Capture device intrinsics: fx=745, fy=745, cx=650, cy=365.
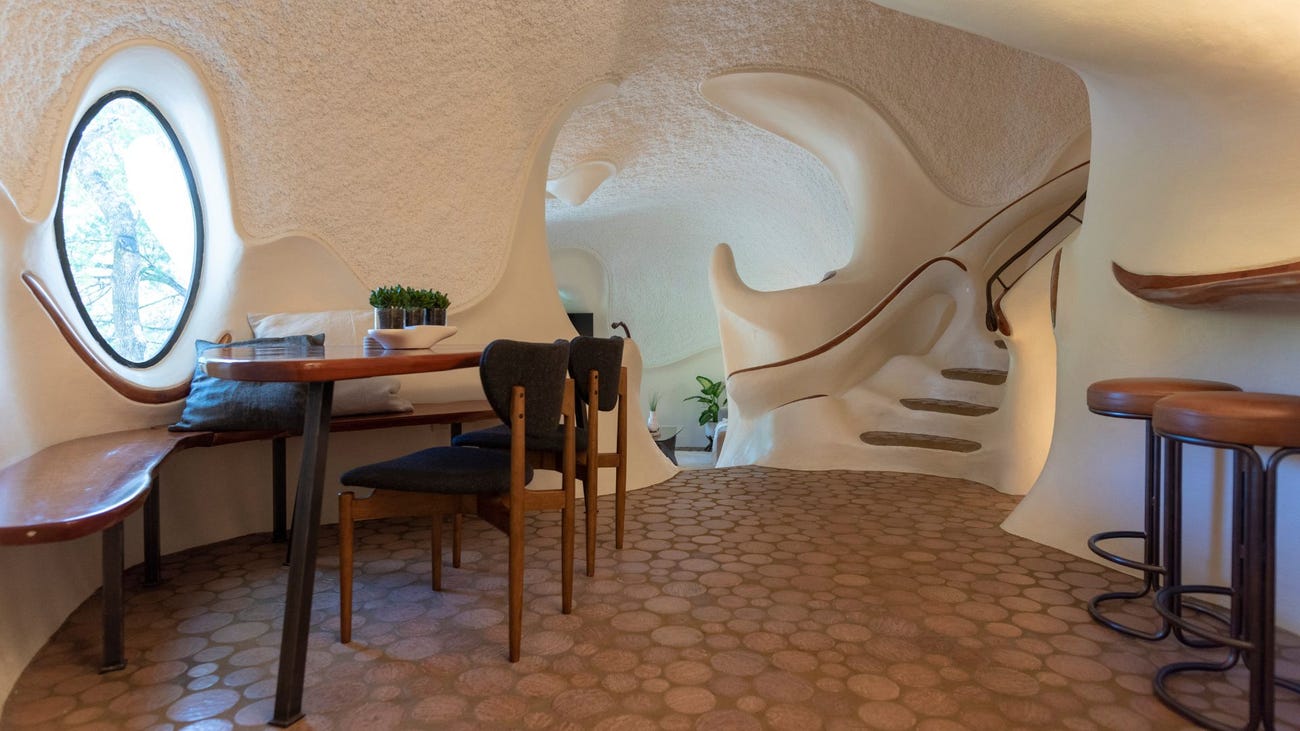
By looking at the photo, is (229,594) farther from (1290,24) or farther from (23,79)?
(1290,24)

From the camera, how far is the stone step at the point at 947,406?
488 cm

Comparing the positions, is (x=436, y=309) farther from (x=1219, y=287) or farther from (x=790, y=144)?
(x=790, y=144)

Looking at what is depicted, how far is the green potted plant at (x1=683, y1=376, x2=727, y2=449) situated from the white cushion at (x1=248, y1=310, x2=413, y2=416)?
8.39m

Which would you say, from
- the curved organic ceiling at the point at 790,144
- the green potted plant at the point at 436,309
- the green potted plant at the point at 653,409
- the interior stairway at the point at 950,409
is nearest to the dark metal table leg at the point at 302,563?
the green potted plant at the point at 436,309

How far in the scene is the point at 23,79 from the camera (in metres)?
2.14

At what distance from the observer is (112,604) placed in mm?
1850

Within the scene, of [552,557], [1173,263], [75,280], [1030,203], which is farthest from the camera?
[1030,203]

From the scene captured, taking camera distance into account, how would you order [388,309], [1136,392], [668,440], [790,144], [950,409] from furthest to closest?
[668,440] → [790,144] → [950,409] → [388,309] → [1136,392]

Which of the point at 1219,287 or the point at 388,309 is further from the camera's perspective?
the point at 388,309

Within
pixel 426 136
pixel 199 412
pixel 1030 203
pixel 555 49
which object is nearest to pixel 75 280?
pixel 199 412

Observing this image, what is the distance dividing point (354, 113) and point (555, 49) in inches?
42.7

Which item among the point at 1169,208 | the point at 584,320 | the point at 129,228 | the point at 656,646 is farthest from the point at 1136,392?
the point at 584,320

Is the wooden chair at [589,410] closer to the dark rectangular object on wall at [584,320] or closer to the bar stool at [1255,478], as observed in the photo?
the bar stool at [1255,478]

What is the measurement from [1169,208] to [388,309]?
258cm
